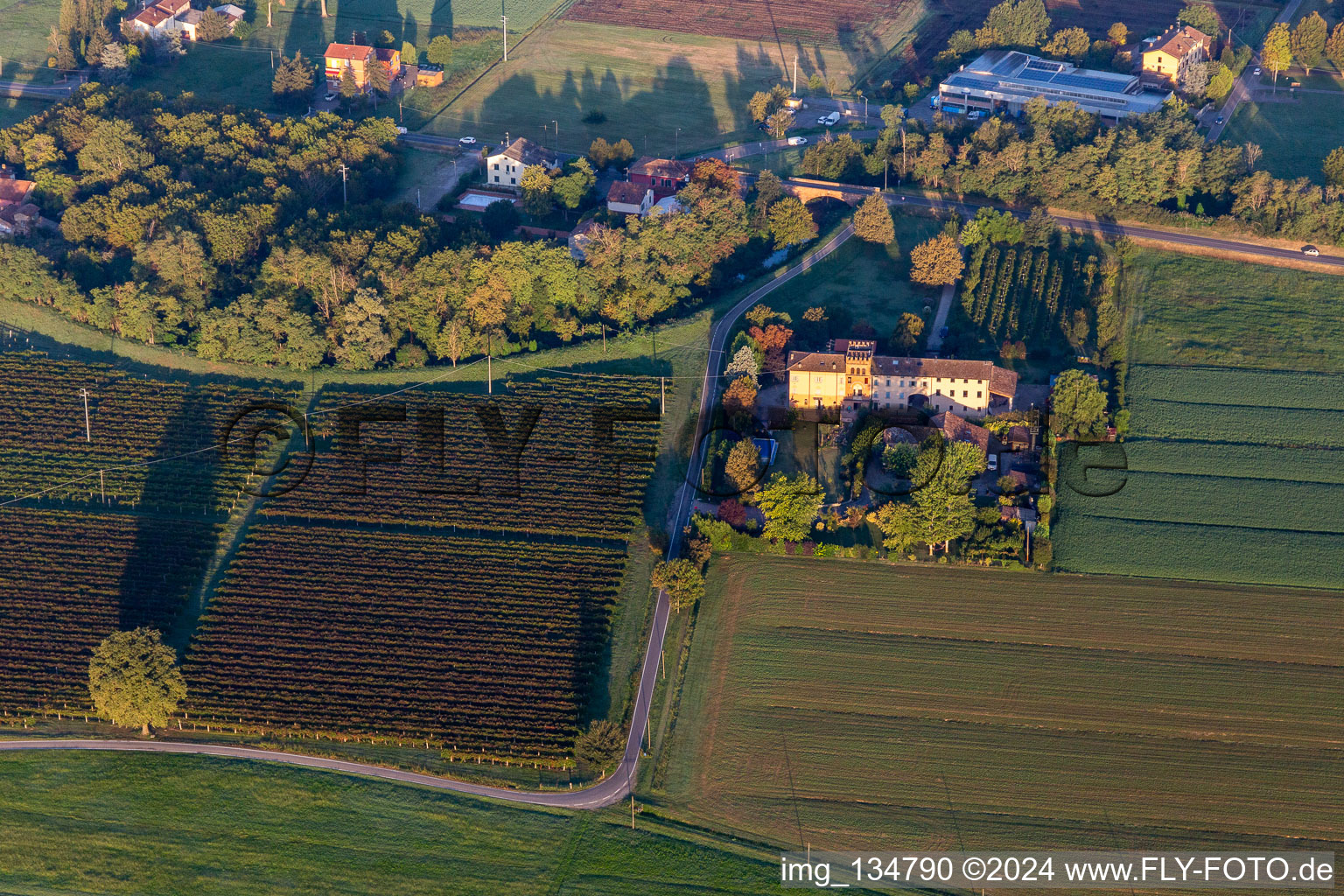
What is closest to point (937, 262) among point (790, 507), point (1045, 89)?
point (790, 507)

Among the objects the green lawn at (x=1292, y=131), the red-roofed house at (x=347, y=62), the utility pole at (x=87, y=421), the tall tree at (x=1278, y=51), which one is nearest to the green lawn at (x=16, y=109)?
the red-roofed house at (x=347, y=62)

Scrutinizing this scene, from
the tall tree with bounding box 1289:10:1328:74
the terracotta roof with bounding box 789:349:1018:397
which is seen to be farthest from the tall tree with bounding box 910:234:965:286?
the tall tree with bounding box 1289:10:1328:74

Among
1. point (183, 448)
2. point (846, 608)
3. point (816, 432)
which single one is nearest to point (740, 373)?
point (816, 432)

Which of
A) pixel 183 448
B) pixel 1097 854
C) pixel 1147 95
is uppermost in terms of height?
pixel 1147 95

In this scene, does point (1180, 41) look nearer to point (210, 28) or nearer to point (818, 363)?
point (818, 363)

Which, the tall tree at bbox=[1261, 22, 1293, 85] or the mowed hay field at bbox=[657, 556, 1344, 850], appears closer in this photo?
the mowed hay field at bbox=[657, 556, 1344, 850]

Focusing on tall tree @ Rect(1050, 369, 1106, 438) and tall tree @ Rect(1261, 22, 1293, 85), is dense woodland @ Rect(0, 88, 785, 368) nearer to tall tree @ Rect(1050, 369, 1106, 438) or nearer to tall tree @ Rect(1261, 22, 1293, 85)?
tall tree @ Rect(1050, 369, 1106, 438)

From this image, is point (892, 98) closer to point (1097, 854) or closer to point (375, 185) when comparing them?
point (375, 185)
